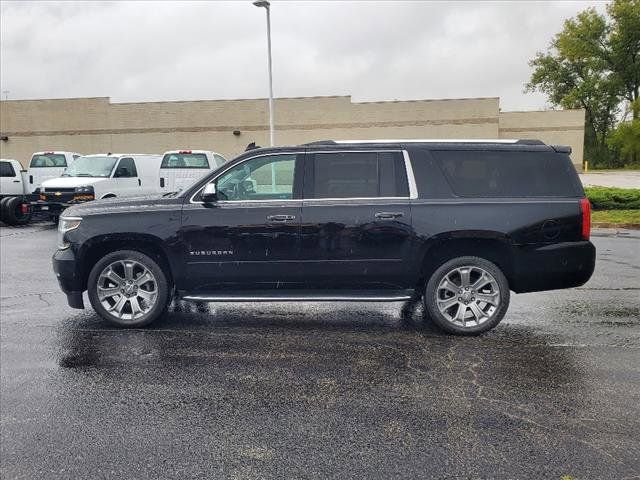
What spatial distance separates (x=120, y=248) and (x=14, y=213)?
14104mm

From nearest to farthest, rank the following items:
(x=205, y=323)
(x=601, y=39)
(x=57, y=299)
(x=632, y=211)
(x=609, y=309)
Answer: (x=205, y=323)
(x=609, y=309)
(x=57, y=299)
(x=632, y=211)
(x=601, y=39)

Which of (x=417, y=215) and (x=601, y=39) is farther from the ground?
(x=601, y=39)

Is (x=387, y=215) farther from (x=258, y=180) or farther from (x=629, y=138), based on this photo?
(x=629, y=138)

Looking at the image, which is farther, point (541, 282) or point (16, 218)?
point (16, 218)

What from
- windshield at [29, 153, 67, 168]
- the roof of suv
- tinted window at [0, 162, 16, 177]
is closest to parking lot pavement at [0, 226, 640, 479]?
the roof of suv

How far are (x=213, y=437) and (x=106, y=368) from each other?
182 centimetres

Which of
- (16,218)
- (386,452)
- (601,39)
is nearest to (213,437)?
(386,452)

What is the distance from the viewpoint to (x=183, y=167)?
64.0 ft

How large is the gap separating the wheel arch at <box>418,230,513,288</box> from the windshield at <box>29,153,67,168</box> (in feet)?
61.8

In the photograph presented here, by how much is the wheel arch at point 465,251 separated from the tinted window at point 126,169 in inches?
548

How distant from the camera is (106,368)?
16.8 ft

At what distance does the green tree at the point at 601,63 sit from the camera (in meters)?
78.3

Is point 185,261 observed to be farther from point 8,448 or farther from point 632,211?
point 632,211

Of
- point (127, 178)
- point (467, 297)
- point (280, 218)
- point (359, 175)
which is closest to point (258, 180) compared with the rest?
point (280, 218)
